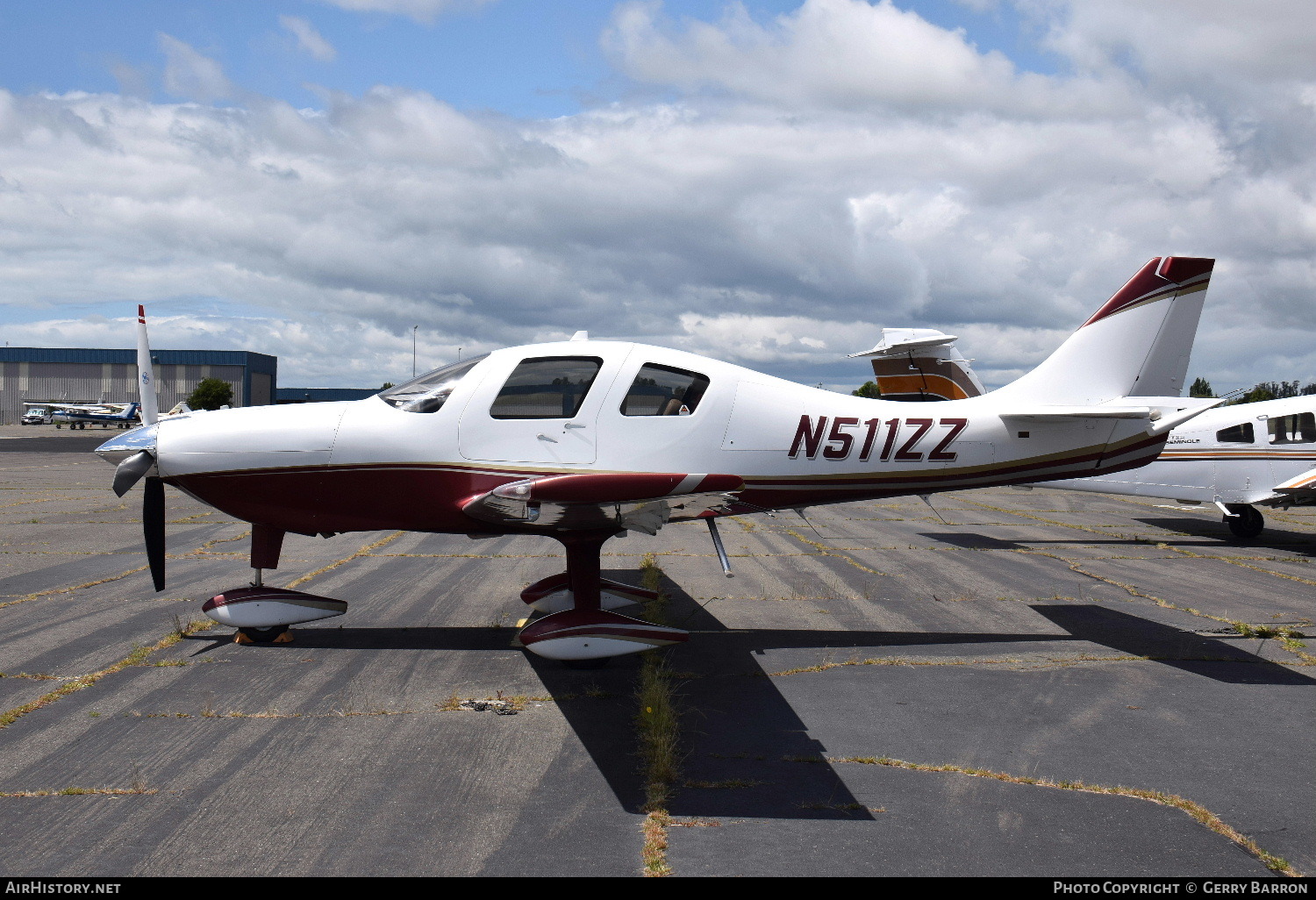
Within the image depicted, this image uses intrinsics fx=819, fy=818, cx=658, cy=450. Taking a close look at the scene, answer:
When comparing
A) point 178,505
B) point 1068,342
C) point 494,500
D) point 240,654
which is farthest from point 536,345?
point 178,505

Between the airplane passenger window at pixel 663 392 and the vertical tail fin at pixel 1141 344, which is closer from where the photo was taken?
the airplane passenger window at pixel 663 392

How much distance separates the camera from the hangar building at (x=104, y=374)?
325 ft

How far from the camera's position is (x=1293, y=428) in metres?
14.9

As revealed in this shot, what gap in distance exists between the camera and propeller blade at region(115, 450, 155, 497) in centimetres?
671

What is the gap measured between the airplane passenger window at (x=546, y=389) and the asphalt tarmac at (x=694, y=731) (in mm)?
2179

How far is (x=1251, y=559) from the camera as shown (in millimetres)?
13086

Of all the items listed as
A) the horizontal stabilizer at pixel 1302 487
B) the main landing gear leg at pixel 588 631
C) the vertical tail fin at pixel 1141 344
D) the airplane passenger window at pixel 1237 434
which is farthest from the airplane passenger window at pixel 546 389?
the airplane passenger window at pixel 1237 434

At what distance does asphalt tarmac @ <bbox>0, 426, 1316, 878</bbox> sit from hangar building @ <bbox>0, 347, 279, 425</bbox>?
99.5 metres

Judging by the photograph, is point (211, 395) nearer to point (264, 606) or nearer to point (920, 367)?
point (920, 367)

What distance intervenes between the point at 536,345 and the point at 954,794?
4816 mm

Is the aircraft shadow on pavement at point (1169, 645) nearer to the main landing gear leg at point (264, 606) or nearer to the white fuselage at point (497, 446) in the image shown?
the white fuselage at point (497, 446)

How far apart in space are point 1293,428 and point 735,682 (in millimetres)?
13873

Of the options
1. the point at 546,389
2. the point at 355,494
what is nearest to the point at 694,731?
the point at 546,389

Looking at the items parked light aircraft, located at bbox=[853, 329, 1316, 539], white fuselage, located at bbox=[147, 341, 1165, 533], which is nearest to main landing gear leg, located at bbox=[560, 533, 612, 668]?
white fuselage, located at bbox=[147, 341, 1165, 533]
